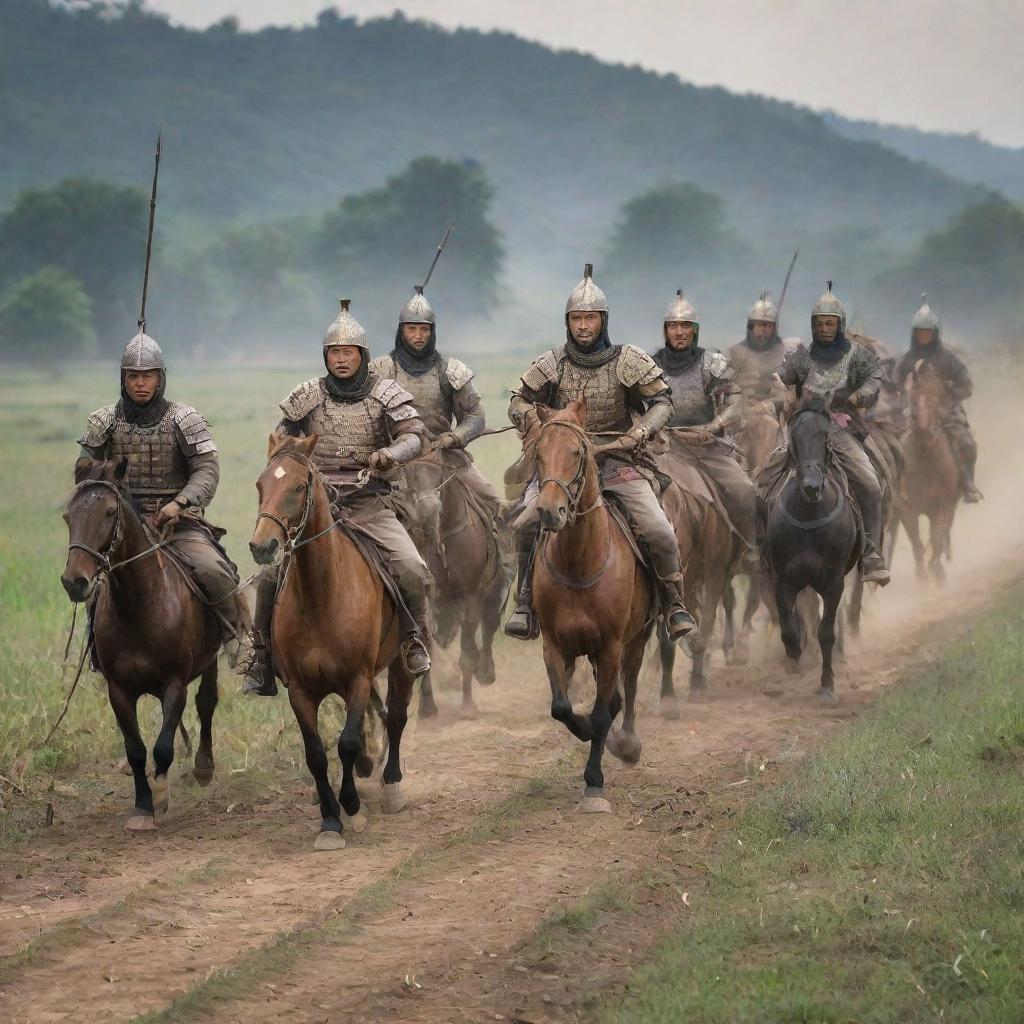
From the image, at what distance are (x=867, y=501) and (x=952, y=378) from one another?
312 inches

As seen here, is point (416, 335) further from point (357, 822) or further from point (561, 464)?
point (357, 822)

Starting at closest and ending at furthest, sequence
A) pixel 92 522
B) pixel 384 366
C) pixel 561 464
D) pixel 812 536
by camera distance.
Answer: pixel 92 522 → pixel 561 464 → pixel 384 366 → pixel 812 536

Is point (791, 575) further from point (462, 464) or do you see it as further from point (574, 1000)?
point (574, 1000)

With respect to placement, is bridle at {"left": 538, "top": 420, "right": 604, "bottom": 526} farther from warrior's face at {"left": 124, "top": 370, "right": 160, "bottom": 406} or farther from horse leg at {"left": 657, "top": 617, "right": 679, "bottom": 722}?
horse leg at {"left": 657, "top": 617, "right": 679, "bottom": 722}

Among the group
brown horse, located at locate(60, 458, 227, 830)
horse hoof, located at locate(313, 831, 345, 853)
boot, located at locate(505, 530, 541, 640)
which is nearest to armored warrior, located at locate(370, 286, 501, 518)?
boot, located at locate(505, 530, 541, 640)

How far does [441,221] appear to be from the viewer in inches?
3590

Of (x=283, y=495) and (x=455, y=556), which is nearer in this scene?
(x=283, y=495)

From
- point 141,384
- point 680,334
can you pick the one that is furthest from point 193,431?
point 680,334

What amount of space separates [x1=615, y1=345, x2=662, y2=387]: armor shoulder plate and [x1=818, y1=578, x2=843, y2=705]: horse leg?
3912mm

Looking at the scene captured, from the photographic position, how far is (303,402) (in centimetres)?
Answer: 1096

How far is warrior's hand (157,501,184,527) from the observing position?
10.6m

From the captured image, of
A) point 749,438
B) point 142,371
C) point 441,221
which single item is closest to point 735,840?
point 142,371

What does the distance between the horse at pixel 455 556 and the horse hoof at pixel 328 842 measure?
4053 millimetres

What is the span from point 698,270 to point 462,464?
3763 inches
